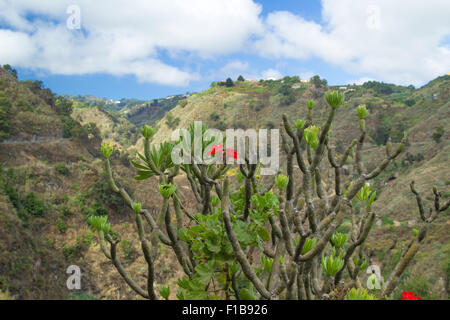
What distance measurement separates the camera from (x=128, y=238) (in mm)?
18297

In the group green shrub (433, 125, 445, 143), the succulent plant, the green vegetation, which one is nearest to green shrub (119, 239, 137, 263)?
the succulent plant

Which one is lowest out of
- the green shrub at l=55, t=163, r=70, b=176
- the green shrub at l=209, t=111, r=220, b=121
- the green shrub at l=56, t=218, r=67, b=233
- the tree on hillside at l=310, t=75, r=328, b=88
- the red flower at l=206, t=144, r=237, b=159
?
the green shrub at l=56, t=218, r=67, b=233

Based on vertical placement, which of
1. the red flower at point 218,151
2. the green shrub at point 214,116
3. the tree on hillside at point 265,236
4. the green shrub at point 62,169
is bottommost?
the tree on hillside at point 265,236

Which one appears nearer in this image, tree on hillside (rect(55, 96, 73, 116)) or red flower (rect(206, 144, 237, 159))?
red flower (rect(206, 144, 237, 159))

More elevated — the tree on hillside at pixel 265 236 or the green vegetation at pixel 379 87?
the green vegetation at pixel 379 87

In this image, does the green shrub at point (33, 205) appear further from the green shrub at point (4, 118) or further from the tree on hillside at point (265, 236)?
the tree on hillside at point (265, 236)

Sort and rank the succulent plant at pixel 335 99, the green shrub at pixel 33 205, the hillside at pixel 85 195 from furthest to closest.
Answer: the green shrub at pixel 33 205
the hillside at pixel 85 195
the succulent plant at pixel 335 99

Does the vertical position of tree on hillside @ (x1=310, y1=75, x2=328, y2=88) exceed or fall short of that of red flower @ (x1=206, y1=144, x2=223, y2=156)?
it exceeds it

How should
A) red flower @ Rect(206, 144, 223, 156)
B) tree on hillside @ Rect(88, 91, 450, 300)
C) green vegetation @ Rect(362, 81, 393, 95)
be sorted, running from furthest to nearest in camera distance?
green vegetation @ Rect(362, 81, 393, 95), red flower @ Rect(206, 144, 223, 156), tree on hillside @ Rect(88, 91, 450, 300)

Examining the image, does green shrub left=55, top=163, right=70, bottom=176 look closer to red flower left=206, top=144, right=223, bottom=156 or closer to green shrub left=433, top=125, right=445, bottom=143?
red flower left=206, top=144, right=223, bottom=156

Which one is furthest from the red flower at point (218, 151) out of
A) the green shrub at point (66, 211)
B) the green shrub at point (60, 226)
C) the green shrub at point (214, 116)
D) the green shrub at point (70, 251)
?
the green shrub at point (214, 116)

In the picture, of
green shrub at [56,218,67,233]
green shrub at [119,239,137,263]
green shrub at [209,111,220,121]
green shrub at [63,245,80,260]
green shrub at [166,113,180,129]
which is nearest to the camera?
green shrub at [63,245,80,260]

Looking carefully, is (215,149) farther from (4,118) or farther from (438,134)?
(438,134)
